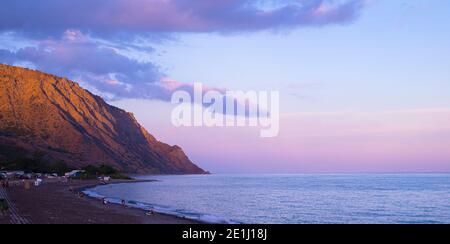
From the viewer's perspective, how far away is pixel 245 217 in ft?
120

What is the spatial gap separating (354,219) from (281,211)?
6.81m

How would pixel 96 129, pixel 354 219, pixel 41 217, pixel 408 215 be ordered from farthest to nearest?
pixel 96 129
pixel 408 215
pixel 354 219
pixel 41 217

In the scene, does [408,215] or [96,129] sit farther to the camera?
[96,129]

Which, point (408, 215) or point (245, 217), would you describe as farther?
point (408, 215)

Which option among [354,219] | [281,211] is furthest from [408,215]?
[281,211]
